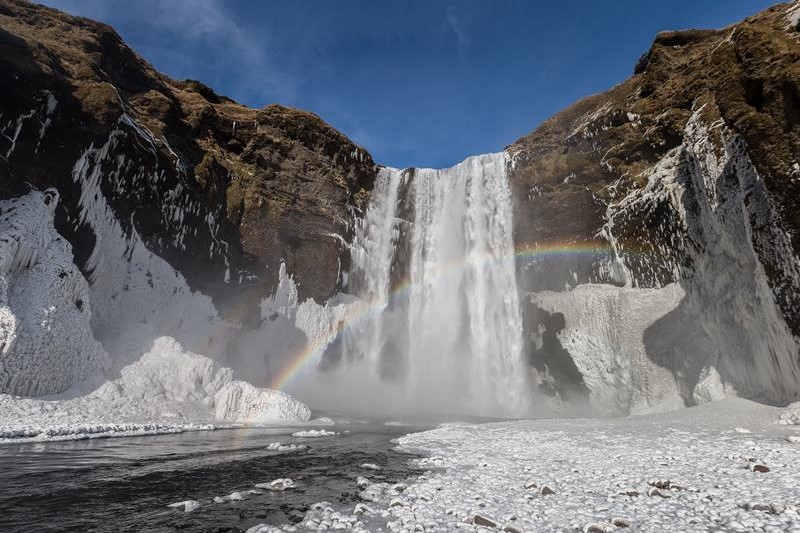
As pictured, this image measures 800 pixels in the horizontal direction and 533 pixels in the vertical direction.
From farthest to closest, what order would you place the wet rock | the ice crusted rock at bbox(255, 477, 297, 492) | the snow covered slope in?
the snow covered slope < the ice crusted rock at bbox(255, 477, 297, 492) < the wet rock

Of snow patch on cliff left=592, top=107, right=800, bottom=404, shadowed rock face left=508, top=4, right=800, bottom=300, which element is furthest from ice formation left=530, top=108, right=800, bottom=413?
shadowed rock face left=508, top=4, right=800, bottom=300

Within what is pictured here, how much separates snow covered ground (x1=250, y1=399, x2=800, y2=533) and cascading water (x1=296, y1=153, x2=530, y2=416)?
2047cm

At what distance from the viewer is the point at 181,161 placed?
28422mm

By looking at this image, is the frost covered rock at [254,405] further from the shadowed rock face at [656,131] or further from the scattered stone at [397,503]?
the shadowed rock face at [656,131]

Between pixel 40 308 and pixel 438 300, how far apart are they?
26961mm

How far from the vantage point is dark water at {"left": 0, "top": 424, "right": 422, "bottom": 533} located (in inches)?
246

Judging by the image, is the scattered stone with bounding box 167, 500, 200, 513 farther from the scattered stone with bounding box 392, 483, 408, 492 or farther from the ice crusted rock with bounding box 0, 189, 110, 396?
the ice crusted rock with bounding box 0, 189, 110, 396

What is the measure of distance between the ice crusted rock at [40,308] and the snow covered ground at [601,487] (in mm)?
14572

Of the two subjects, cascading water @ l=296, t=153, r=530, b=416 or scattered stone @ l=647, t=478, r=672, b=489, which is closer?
scattered stone @ l=647, t=478, r=672, b=489

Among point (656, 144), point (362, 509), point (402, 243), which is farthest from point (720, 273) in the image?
point (402, 243)

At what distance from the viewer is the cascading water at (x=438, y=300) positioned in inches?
1339

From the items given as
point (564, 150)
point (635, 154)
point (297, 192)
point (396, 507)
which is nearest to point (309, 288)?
point (297, 192)

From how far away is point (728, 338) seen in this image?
63.7 feet

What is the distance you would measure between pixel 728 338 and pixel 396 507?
19.5 meters
